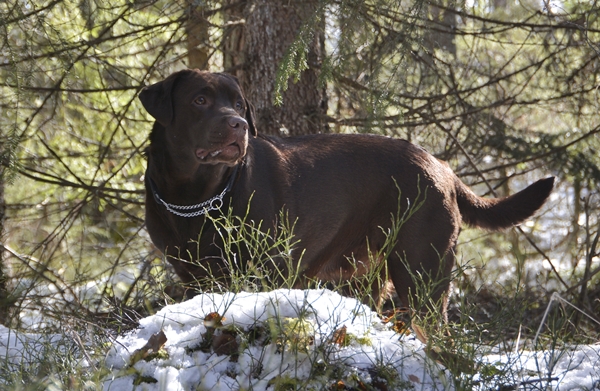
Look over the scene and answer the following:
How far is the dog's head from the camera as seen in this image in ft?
14.0

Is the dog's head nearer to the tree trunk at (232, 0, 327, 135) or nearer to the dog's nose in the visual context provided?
the dog's nose

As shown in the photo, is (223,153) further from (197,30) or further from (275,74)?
(197,30)

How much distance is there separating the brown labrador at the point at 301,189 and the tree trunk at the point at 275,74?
115 centimetres

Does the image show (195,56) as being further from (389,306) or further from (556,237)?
(556,237)

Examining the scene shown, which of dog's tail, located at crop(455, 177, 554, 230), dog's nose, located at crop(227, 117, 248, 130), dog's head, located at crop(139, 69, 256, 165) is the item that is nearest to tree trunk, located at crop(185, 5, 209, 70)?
dog's head, located at crop(139, 69, 256, 165)

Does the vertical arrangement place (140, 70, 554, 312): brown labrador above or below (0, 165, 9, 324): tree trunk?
above

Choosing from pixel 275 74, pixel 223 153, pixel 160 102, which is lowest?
pixel 223 153

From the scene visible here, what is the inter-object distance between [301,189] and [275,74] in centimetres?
160

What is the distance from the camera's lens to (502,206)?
5004 millimetres

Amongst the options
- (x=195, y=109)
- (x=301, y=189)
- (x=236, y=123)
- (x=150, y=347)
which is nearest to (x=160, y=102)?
(x=195, y=109)

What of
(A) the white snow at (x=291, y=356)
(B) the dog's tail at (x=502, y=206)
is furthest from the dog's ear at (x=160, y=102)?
(B) the dog's tail at (x=502, y=206)

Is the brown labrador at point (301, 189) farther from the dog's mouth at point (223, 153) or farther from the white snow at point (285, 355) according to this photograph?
the white snow at point (285, 355)

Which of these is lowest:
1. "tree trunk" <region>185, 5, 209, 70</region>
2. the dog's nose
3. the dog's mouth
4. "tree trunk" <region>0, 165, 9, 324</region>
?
"tree trunk" <region>0, 165, 9, 324</region>

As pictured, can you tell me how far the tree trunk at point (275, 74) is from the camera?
19.6 feet
